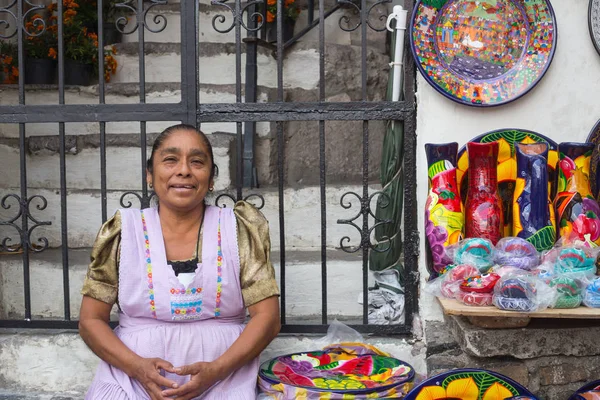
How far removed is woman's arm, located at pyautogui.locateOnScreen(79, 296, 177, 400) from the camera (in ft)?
7.44

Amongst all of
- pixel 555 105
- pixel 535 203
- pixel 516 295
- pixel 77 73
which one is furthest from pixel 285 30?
pixel 516 295

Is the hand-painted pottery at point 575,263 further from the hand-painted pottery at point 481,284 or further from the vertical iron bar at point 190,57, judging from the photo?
the vertical iron bar at point 190,57

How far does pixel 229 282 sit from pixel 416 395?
0.71 metres

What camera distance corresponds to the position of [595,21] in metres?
2.70

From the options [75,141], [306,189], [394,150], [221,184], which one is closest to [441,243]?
[394,150]

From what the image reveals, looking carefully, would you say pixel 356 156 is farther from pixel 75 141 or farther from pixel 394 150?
pixel 75 141

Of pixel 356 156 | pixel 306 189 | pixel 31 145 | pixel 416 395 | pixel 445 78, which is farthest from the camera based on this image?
pixel 356 156

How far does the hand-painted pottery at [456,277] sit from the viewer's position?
7.45ft

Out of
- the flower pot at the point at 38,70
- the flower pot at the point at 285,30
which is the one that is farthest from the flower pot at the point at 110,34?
the flower pot at the point at 285,30

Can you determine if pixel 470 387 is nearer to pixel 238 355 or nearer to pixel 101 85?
pixel 238 355

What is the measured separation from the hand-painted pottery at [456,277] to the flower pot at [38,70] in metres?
3.57

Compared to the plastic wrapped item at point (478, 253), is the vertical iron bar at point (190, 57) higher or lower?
higher

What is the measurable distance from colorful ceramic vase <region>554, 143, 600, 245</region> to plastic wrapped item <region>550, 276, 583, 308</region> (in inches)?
10.6

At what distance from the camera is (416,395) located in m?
2.31
